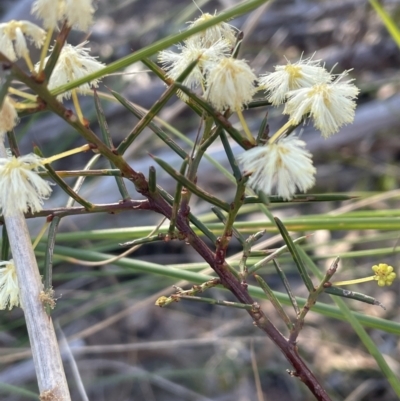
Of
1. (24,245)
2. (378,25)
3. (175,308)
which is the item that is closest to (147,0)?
(378,25)

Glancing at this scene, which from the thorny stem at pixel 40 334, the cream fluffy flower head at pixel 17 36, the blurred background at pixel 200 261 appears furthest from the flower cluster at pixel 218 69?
the blurred background at pixel 200 261

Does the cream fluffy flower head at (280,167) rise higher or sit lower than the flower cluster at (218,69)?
lower

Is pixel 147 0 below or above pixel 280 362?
above

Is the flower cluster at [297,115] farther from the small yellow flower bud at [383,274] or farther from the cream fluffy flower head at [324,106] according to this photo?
the small yellow flower bud at [383,274]

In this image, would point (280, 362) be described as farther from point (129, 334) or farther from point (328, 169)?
point (328, 169)

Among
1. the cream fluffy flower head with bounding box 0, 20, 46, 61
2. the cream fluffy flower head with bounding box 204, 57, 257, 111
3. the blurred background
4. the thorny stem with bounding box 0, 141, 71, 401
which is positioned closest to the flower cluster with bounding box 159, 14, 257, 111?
the cream fluffy flower head with bounding box 204, 57, 257, 111

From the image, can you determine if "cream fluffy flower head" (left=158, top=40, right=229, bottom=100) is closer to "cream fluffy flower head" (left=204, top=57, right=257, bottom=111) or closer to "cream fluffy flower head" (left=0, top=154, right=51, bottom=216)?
"cream fluffy flower head" (left=204, top=57, right=257, bottom=111)

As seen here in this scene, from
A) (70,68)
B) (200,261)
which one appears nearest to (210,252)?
(70,68)
